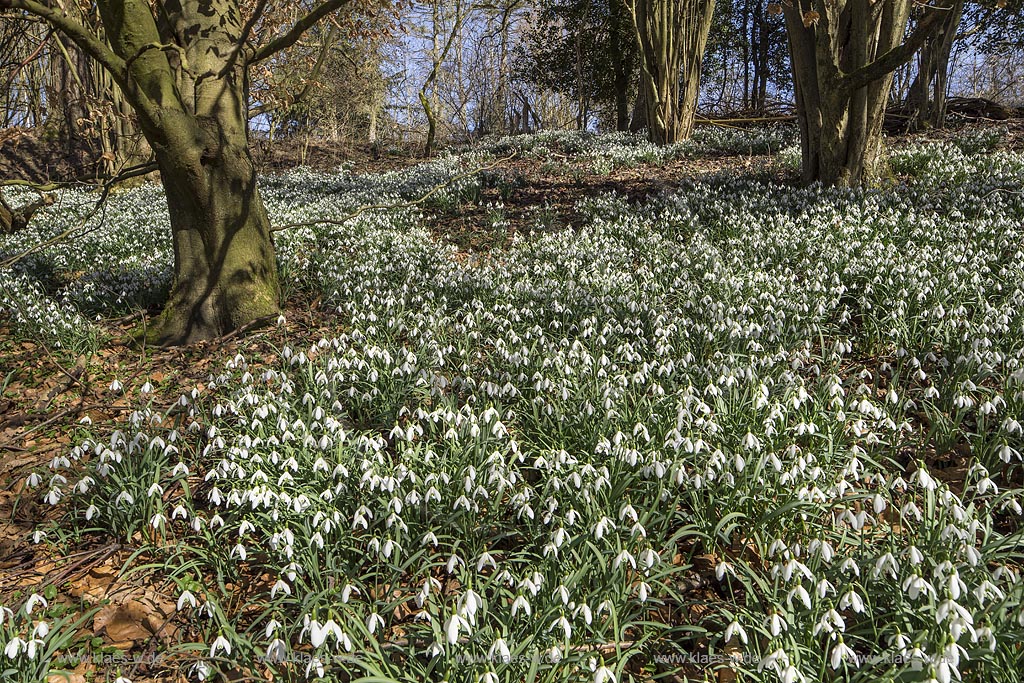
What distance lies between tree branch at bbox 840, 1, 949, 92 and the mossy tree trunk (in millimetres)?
12

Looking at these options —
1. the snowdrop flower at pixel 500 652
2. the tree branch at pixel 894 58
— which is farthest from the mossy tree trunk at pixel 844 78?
the snowdrop flower at pixel 500 652

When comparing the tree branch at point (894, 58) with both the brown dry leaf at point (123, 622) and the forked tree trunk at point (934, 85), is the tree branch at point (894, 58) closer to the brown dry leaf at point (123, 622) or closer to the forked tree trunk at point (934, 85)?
the forked tree trunk at point (934, 85)

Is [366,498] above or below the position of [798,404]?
below

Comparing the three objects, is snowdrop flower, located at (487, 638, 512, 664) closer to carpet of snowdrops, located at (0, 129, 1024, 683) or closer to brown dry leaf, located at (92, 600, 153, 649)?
carpet of snowdrops, located at (0, 129, 1024, 683)

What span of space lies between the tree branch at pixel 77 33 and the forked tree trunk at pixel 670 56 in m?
12.0

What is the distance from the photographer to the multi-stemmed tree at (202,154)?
4.43 metres

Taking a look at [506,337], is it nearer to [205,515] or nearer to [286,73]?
[205,515]

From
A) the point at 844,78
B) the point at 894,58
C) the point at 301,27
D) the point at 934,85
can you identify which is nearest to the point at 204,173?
the point at 301,27

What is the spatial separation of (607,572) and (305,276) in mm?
5173

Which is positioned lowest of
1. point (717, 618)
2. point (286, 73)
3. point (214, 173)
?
point (717, 618)

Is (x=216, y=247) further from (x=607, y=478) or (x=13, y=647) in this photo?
(x=607, y=478)

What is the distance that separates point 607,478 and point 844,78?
268 inches

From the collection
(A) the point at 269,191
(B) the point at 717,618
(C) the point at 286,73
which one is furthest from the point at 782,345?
(C) the point at 286,73

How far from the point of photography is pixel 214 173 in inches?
190
